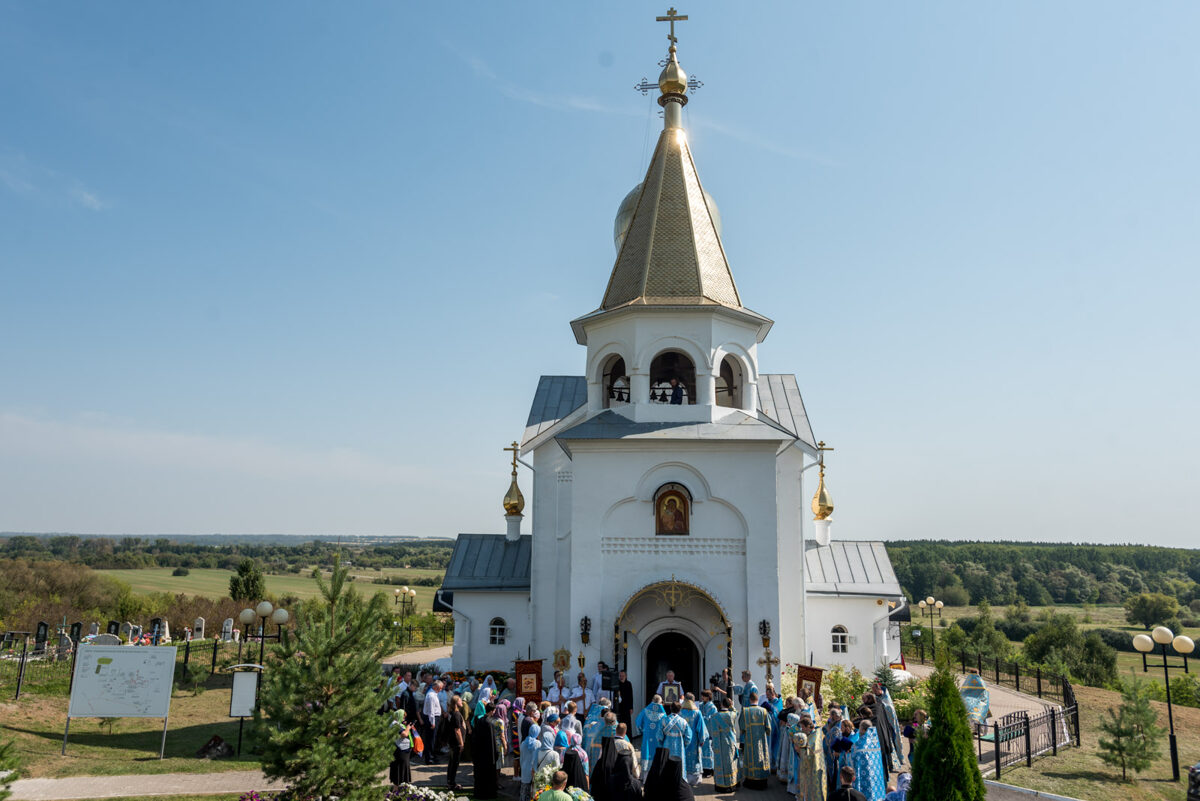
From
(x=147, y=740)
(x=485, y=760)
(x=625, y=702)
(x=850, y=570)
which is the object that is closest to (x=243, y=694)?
(x=147, y=740)

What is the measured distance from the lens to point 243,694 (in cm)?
1304

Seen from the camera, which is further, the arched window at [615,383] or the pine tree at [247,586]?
the pine tree at [247,586]

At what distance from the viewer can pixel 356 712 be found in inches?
321

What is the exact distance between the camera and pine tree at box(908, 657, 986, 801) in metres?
7.80

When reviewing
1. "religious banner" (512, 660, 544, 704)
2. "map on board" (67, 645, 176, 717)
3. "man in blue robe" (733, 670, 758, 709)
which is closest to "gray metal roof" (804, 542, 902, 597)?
"man in blue robe" (733, 670, 758, 709)

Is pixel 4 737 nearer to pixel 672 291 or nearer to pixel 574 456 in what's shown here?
pixel 574 456

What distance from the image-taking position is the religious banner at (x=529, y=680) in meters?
13.5

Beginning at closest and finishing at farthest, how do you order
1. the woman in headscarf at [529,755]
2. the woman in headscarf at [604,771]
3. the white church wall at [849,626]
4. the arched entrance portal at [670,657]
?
the woman in headscarf at [604,771] → the woman in headscarf at [529,755] → the arched entrance portal at [670,657] → the white church wall at [849,626]

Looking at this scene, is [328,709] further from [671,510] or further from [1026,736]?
[1026,736]

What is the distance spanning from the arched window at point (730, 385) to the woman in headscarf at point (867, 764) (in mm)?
8359

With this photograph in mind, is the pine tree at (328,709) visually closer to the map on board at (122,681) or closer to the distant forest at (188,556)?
the map on board at (122,681)

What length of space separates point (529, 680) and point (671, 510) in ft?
13.9

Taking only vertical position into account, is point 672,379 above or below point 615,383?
above

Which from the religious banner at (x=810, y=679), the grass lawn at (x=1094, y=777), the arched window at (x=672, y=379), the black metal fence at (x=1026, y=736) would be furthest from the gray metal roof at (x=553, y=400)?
the grass lawn at (x=1094, y=777)
